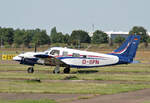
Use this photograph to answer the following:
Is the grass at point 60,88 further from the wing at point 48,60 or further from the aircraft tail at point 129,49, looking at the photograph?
the aircraft tail at point 129,49

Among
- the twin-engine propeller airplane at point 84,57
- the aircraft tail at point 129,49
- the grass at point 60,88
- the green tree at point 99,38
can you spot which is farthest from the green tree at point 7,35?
the grass at point 60,88

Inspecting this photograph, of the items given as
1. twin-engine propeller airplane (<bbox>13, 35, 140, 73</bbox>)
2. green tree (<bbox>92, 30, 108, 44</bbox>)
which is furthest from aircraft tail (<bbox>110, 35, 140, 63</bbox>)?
green tree (<bbox>92, 30, 108, 44</bbox>)

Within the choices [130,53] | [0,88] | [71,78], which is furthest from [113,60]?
[0,88]

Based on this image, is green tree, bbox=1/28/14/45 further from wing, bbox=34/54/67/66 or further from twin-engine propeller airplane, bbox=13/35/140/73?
twin-engine propeller airplane, bbox=13/35/140/73

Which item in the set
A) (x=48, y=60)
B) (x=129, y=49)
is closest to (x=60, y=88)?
(x=48, y=60)

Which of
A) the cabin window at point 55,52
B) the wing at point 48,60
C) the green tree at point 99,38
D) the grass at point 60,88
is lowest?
the grass at point 60,88

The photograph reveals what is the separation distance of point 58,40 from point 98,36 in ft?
57.4

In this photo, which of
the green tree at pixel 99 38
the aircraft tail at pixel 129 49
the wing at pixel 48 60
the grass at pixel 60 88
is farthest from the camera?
the green tree at pixel 99 38

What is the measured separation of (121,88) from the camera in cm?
2144

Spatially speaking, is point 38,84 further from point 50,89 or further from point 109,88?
point 109,88

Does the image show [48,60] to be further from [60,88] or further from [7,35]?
[7,35]

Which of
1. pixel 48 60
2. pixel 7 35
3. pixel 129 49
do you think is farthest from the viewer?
pixel 7 35

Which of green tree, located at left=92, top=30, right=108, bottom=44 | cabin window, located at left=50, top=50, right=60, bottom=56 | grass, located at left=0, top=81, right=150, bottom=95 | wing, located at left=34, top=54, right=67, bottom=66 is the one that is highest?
green tree, located at left=92, top=30, right=108, bottom=44

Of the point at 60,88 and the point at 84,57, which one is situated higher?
the point at 84,57
